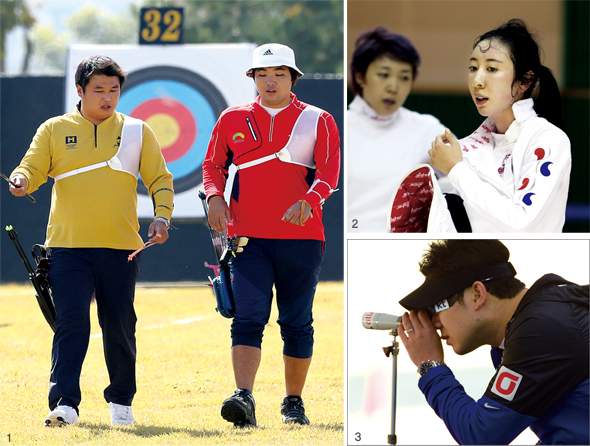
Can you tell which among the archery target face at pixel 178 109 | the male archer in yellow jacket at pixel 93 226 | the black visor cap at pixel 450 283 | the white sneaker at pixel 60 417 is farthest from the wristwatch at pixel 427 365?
the archery target face at pixel 178 109

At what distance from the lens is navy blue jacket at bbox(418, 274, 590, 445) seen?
1.89m

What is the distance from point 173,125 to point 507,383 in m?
4.82

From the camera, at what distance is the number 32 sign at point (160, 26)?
639cm

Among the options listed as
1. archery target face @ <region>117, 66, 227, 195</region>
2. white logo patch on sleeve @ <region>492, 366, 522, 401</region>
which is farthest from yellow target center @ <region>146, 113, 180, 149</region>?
white logo patch on sleeve @ <region>492, 366, 522, 401</region>

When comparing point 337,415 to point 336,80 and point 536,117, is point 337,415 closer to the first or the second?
point 536,117

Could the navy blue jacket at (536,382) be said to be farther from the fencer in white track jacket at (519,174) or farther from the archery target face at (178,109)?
the archery target face at (178,109)

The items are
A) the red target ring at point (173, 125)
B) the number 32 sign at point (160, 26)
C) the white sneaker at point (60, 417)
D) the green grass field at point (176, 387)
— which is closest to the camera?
the green grass field at point (176, 387)

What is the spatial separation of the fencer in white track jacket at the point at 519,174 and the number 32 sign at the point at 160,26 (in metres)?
4.80

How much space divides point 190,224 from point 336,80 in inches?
72.7

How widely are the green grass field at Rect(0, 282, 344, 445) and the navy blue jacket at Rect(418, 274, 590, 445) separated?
0.47m

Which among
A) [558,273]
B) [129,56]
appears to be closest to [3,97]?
[129,56]

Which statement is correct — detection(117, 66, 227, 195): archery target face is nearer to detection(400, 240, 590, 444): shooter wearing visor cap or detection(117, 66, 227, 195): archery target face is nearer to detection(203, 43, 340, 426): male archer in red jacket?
detection(203, 43, 340, 426): male archer in red jacket

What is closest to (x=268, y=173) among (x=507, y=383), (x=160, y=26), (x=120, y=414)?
(x=120, y=414)

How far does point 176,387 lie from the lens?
125 inches
